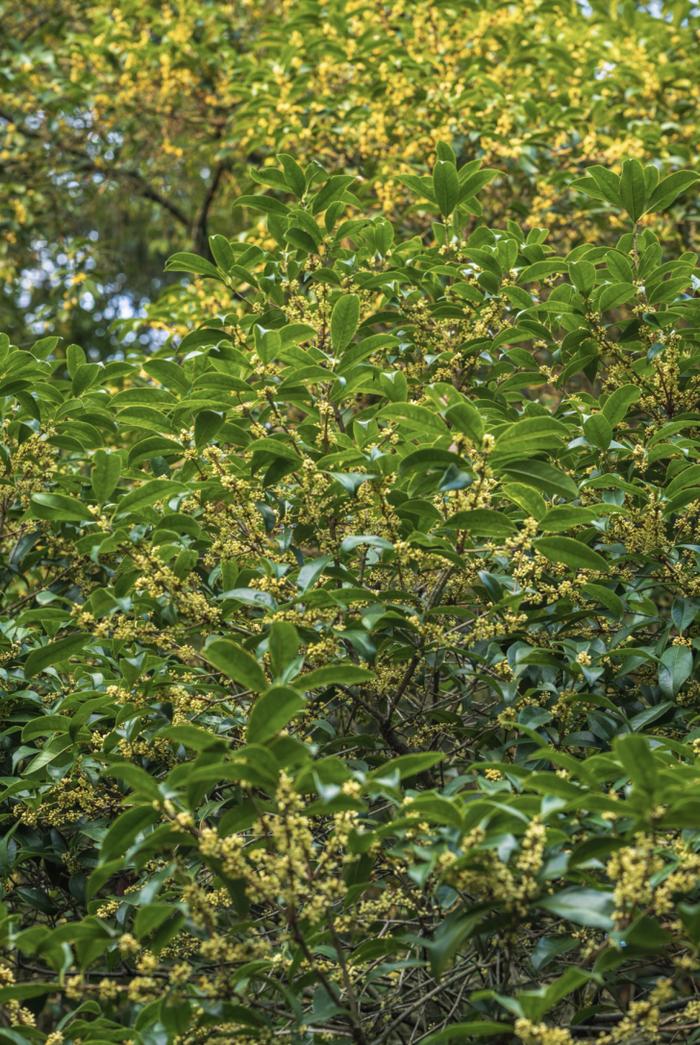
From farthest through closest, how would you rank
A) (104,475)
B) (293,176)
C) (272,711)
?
(293,176) → (104,475) → (272,711)

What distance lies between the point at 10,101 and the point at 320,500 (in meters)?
4.86

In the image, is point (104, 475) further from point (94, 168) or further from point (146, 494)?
point (94, 168)

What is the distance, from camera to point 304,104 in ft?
16.2

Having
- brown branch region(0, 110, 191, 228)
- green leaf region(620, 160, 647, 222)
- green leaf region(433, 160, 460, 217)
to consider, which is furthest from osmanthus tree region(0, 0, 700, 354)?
green leaf region(620, 160, 647, 222)

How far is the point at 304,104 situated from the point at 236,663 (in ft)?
12.5

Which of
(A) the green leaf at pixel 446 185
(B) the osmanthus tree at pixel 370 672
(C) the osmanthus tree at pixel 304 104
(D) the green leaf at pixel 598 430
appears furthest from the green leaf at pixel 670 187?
(C) the osmanthus tree at pixel 304 104

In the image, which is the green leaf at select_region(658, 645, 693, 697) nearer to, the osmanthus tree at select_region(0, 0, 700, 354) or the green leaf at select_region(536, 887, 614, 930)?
the green leaf at select_region(536, 887, 614, 930)

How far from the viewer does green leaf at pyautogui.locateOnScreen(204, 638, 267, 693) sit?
1.69 metres

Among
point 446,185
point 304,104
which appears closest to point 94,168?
point 304,104

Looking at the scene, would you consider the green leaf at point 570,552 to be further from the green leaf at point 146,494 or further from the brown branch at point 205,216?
the brown branch at point 205,216

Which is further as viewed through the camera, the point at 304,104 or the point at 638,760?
the point at 304,104

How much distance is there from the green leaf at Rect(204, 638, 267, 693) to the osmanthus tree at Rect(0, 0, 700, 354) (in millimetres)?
2757

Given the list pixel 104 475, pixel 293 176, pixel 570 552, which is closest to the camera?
pixel 570 552

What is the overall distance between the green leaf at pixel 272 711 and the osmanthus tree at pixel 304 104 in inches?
113
